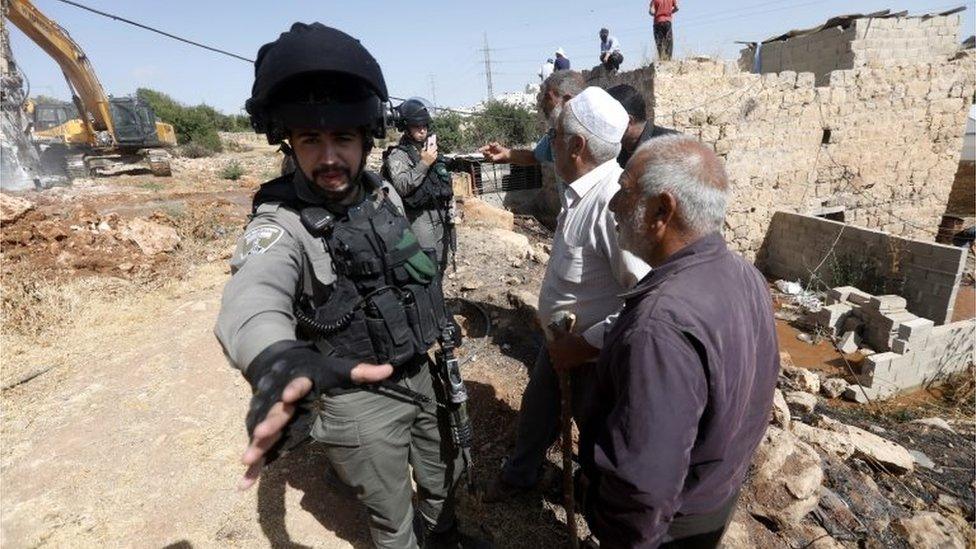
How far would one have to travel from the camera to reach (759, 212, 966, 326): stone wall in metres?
6.39

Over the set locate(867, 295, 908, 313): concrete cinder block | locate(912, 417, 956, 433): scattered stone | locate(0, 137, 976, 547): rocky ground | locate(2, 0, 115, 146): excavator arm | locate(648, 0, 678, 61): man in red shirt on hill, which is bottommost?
locate(912, 417, 956, 433): scattered stone

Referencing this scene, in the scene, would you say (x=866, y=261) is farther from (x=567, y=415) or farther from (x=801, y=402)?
(x=567, y=415)

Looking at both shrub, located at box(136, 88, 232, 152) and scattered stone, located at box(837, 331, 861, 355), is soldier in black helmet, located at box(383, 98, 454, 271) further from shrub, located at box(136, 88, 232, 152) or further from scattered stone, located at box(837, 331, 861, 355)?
shrub, located at box(136, 88, 232, 152)

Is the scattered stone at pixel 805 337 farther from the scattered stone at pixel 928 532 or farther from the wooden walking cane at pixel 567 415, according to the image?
the wooden walking cane at pixel 567 415

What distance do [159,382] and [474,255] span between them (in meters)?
3.61

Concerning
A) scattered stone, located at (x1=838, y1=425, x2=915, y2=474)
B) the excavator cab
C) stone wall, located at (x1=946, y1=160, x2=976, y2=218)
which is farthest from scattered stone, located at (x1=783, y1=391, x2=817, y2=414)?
the excavator cab

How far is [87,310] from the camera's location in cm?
513

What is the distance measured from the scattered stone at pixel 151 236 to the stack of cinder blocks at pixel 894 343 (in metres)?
8.91

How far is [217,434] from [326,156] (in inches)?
104

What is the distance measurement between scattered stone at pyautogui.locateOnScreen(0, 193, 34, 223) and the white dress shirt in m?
7.84

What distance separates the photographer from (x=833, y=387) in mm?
5141

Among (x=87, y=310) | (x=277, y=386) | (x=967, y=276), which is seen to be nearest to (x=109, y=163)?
(x=87, y=310)

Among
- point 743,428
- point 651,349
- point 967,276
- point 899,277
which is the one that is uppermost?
point 651,349

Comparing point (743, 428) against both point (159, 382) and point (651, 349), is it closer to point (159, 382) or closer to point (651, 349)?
point (651, 349)
